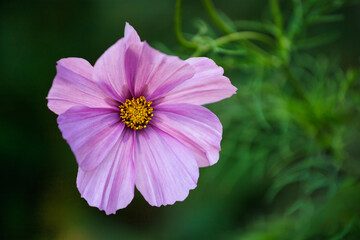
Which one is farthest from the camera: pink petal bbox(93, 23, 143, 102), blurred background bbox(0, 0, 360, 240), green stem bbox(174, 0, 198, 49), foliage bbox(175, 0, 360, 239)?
blurred background bbox(0, 0, 360, 240)

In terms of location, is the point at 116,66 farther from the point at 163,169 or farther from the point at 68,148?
the point at 68,148

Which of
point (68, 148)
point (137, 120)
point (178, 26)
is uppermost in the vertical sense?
point (68, 148)

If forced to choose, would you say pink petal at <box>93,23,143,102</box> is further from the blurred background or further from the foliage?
the blurred background

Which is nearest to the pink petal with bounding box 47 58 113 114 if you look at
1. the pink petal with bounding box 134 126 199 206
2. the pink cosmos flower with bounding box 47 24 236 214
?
the pink cosmos flower with bounding box 47 24 236 214

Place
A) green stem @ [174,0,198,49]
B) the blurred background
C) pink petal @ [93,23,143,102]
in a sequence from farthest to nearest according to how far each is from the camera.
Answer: the blurred background → green stem @ [174,0,198,49] → pink petal @ [93,23,143,102]

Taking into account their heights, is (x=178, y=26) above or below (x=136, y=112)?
above

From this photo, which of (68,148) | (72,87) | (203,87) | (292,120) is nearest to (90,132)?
(72,87)

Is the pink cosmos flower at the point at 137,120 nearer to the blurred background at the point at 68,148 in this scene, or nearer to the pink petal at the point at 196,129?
the pink petal at the point at 196,129

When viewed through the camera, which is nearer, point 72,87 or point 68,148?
point 72,87
